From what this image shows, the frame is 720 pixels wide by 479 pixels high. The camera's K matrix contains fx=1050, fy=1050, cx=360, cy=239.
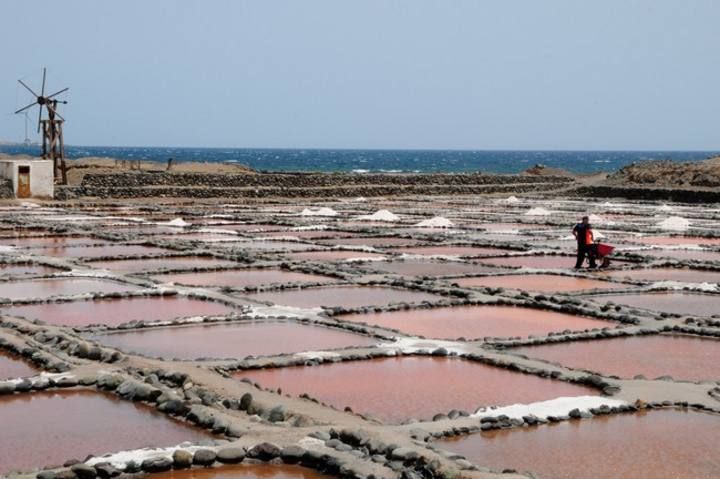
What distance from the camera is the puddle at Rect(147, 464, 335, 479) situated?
5680mm

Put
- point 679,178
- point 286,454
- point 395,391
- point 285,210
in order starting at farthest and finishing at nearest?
point 679,178 < point 285,210 < point 395,391 < point 286,454

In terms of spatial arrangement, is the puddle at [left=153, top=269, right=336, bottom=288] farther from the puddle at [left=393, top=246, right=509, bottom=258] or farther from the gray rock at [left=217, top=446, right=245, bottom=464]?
the gray rock at [left=217, top=446, right=245, bottom=464]

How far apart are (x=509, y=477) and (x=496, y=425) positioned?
4.00 feet

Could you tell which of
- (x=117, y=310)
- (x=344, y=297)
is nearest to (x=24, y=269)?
(x=117, y=310)

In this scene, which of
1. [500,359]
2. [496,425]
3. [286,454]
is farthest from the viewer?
[500,359]

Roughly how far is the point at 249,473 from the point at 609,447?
219 cm

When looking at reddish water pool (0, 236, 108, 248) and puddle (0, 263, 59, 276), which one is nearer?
puddle (0, 263, 59, 276)

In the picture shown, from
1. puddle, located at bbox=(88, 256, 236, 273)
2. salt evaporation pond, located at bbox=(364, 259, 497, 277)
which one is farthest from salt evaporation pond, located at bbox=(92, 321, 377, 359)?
puddle, located at bbox=(88, 256, 236, 273)

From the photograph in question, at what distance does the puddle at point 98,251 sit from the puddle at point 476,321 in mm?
7204

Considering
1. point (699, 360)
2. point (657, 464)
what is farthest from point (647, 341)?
point (657, 464)

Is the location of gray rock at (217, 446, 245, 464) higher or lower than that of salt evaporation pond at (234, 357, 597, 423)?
higher

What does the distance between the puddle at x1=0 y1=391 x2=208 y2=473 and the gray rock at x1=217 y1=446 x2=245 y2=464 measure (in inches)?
19.3

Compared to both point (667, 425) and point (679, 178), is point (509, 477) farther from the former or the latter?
point (679, 178)

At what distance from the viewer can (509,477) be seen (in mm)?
5469
